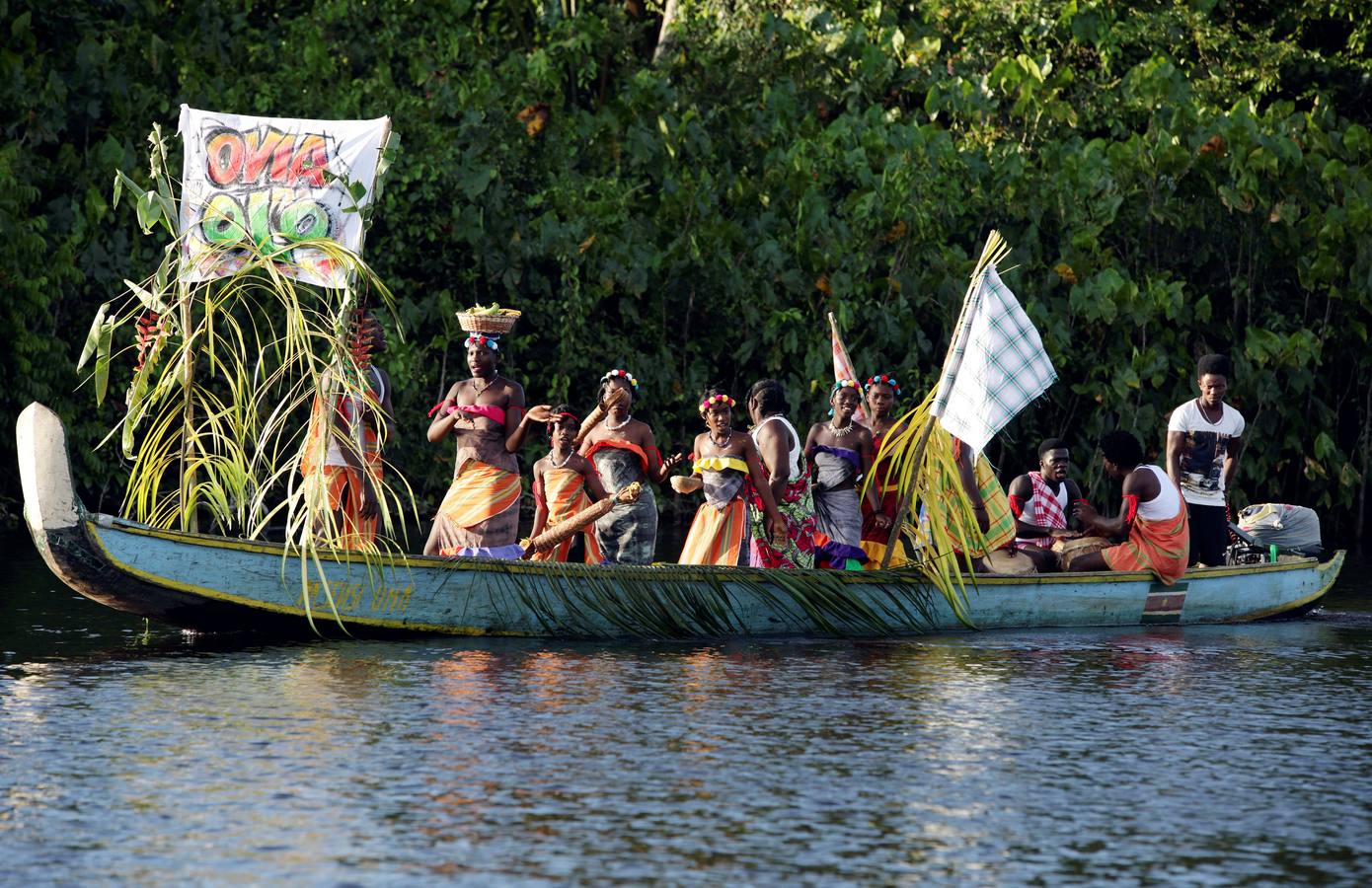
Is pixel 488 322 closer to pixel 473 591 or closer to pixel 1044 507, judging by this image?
pixel 473 591

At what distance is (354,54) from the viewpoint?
2355 centimetres

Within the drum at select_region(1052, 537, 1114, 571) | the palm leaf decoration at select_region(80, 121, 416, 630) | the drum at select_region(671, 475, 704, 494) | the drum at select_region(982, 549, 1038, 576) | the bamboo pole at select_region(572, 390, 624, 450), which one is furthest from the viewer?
the drum at select_region(1052, 537, 1114, 571)

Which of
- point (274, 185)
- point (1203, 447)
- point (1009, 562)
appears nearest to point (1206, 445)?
point (1203, 447)

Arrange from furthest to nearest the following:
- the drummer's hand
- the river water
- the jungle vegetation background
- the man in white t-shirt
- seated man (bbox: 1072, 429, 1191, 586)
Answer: the jungle vegetation background
the man in white t-shirt
seated man (bbox: 1072, 429, 1191, 586)
the drummer's hand
the river water

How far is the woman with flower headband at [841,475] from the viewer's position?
1241 cm

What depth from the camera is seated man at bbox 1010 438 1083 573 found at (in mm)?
13406

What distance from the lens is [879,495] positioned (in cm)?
1283

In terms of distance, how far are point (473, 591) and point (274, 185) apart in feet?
8.48

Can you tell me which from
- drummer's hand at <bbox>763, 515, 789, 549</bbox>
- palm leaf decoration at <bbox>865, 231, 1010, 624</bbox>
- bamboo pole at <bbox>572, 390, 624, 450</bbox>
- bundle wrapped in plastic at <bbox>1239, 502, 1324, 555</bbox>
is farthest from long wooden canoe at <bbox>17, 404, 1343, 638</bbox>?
bundle wrapped in plastic at <bbox>1239, 502, 1324, 555</bbox>

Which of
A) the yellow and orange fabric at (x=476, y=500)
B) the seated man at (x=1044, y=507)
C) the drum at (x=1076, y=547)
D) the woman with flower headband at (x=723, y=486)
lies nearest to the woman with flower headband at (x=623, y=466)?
the woman with flower headband at (x=723, y=486)

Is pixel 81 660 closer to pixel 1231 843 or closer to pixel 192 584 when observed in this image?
pixel 192 584

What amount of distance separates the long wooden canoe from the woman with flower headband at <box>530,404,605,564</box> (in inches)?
20.0

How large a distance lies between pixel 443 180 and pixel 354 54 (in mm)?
3000

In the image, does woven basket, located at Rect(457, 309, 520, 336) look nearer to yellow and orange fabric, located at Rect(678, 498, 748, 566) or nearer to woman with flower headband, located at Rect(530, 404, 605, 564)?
woman with flower headband, located at Rect(530, 404, 605, 564)
